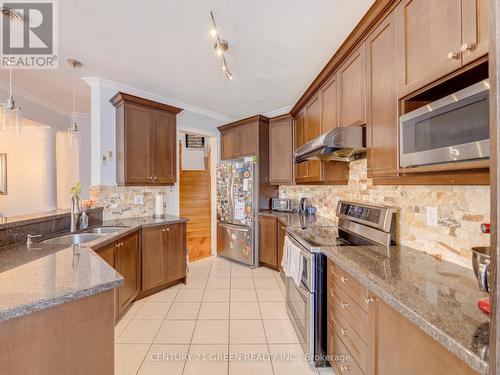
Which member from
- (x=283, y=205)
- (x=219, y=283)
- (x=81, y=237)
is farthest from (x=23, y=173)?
(x=283, y=205)

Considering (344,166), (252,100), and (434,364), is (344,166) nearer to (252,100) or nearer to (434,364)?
(252,100)

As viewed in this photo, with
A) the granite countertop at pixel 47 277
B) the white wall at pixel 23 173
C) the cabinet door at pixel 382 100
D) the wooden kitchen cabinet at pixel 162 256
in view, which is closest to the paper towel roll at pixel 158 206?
the wooden kitchen cabinet at pixel 162 256

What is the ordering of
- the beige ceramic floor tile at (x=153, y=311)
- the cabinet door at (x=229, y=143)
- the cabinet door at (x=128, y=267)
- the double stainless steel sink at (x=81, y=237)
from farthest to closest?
the cabinet door at (x=229, y=143) → the beige ceramic floor tile at (x=153, y=311) → the cabinet door at (x=128, y=267) → the double stainless steel sink at (x=81, y=237)

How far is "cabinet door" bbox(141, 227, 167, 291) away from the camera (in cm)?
278

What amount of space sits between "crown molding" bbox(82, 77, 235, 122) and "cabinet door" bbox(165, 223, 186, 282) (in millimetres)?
1929

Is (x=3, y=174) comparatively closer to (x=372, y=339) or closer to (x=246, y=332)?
(x=246, y=332)

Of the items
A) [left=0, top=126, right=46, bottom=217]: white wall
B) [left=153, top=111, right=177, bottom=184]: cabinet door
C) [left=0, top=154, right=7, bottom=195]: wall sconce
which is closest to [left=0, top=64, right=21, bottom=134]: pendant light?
[left=153, top=111, right=177, bottom=184]: cabinet door

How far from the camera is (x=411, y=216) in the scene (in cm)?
168

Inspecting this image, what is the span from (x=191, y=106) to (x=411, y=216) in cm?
352

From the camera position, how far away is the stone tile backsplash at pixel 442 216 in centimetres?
123

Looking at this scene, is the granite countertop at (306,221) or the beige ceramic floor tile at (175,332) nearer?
the beige ceramic floor tile at (175,332)

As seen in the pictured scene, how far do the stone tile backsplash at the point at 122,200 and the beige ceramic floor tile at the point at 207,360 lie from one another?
6.42 feet

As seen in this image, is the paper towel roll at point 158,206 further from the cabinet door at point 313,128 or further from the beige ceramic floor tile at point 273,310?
the cabinet door at point 313,128

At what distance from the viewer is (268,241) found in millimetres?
3752
